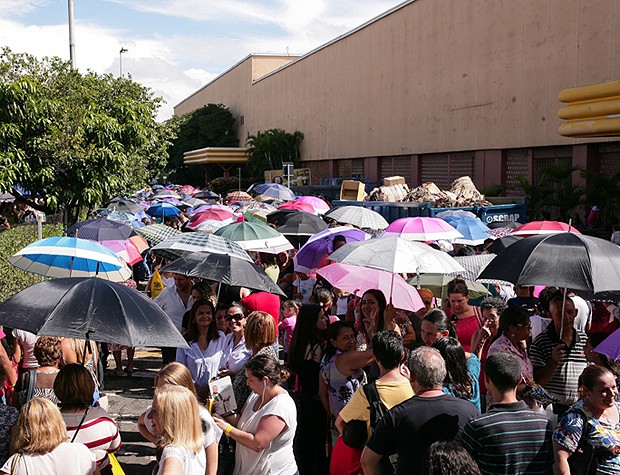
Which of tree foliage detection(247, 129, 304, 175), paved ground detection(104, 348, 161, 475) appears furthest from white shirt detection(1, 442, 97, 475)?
tree foliage detection(247, 129, 304, 175)

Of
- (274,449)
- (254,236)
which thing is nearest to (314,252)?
(254,236)

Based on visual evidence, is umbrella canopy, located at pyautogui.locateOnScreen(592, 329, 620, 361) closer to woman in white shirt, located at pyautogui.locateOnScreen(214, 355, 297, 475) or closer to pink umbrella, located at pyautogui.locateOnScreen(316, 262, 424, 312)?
pink umbrella, located at pyautogui.locateOnScreen(316, 262, 424, 312)

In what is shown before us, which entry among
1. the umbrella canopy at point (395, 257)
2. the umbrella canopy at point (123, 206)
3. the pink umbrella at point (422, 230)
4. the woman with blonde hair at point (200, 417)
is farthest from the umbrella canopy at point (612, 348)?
the umbrella canopy at point (123, 206)

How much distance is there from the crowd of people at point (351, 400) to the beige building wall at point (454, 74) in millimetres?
16580

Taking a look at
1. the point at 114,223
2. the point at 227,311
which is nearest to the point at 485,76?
the point at 114,223

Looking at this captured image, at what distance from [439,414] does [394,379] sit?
0.59m

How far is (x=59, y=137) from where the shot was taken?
15.1m

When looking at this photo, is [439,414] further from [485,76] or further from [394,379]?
[485,76]

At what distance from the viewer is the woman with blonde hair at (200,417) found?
14.6 feet

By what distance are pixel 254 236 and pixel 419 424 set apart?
5747 millimetres

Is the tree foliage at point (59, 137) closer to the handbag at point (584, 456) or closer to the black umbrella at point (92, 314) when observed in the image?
the black umbrella at point (92, 314)

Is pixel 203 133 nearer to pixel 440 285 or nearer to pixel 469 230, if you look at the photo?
pixel 469 230

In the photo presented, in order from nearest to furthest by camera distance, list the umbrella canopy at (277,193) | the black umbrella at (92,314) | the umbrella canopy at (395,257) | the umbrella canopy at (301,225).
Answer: the black umbrella at (92,314)
the umbrella canopy at (395,257)
the umbrella canopy at (301,225)
the umbrella canopy at (277,193)

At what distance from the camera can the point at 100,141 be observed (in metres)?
15.9
